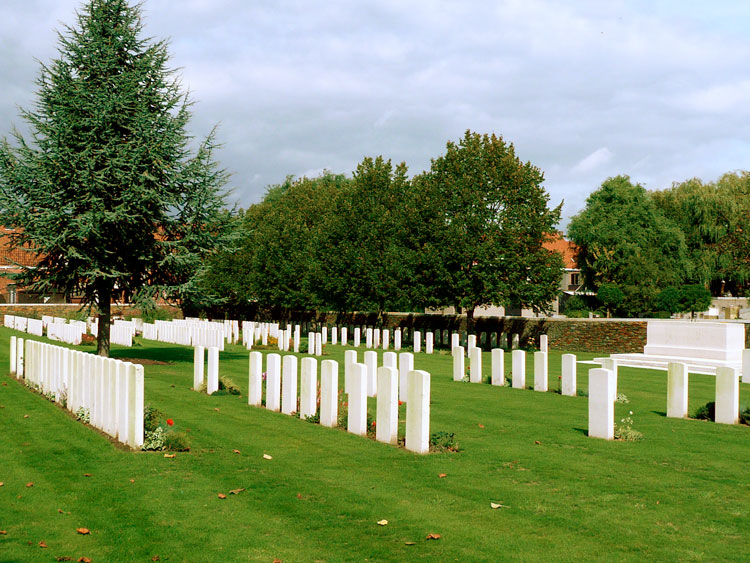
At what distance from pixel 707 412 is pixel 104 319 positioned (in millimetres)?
16241

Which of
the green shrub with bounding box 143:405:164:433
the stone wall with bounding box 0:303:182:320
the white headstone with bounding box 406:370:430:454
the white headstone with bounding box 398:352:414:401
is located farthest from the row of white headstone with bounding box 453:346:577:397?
the stone wall with bounding box 0:303:182:320

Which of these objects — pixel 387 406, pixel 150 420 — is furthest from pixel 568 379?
pixel 150 420

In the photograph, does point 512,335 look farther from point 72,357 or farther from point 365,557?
point 365,557

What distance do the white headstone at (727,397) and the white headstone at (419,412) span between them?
228 inches

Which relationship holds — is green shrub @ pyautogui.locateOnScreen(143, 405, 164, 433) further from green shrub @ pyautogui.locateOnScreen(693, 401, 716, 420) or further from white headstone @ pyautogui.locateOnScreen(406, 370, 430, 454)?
green shrub @ pyautogui.locateOnScreen(693, 401, 716, 420)

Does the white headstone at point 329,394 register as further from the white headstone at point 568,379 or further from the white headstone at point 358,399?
the white headstone at point 568,379

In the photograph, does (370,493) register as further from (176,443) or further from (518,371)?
(518,371)

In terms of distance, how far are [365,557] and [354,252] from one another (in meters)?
32.4

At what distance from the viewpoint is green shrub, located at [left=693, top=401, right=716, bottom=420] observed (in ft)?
41.6

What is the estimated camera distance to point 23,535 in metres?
6.02

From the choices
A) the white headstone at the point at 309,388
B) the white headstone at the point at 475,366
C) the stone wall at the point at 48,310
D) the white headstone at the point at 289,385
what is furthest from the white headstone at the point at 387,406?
the stone wall at the point at 48,310

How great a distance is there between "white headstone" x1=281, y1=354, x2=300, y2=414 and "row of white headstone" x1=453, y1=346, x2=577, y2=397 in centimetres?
601

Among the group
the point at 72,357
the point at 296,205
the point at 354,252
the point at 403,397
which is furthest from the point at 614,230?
the point at 72,357

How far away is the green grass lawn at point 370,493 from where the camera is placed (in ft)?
19.2
